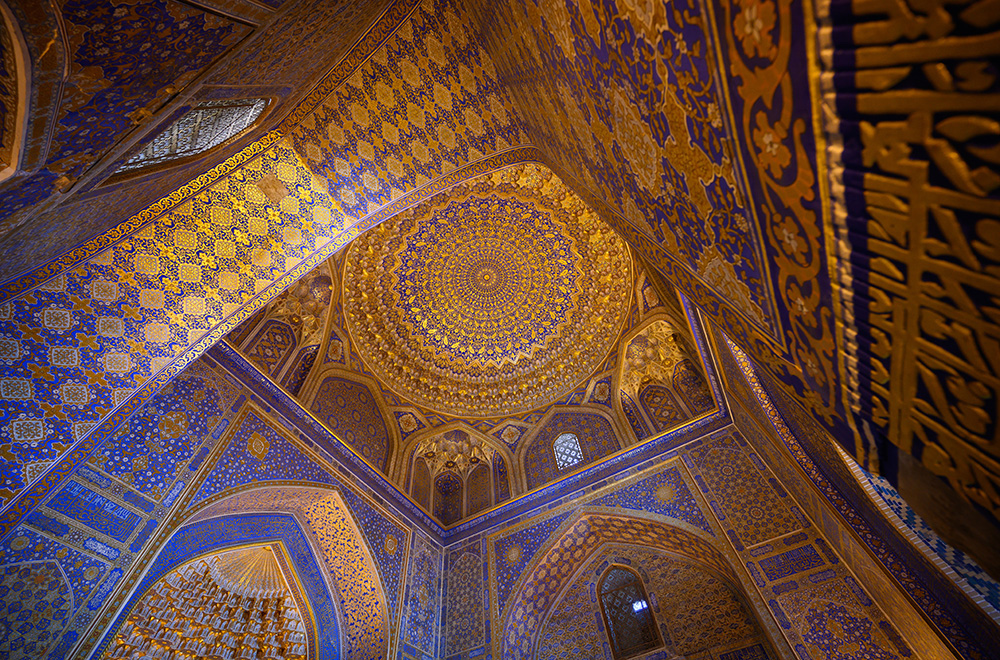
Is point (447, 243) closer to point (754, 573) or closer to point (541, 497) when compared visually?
point (541, 497)

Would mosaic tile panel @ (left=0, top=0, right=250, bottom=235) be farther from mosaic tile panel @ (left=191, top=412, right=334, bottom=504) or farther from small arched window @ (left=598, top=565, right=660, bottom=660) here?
small arched window @ (left=598, top=565, right=660, bottom=660)

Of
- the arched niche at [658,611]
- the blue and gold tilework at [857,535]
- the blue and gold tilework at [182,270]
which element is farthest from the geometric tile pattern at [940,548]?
the blue and gold tilework at [182,270]

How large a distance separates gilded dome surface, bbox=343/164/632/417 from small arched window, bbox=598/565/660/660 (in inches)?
121

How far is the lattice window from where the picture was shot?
327 cm

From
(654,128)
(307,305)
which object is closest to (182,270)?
(307,305)

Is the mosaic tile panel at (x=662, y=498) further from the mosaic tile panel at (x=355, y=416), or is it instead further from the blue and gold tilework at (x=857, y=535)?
the mosaic tile panel at (x=355, y=416)

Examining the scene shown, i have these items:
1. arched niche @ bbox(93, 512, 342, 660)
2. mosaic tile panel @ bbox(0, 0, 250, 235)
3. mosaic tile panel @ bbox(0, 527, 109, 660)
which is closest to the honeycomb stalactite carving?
arched niche @ bbox(93, 512, 342, 660)

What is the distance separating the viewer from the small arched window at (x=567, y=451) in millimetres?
7719

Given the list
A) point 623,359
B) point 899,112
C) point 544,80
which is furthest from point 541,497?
point 899,112

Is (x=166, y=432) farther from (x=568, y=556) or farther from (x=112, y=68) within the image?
(x=568, y=556)

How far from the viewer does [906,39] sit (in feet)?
2.49

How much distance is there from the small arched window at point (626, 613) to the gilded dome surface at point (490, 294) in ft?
10.1

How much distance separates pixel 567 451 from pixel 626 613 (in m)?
2.47

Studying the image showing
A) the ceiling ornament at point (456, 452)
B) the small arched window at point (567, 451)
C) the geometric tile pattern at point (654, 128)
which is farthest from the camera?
the ceiling ornament at point (456, 452)
